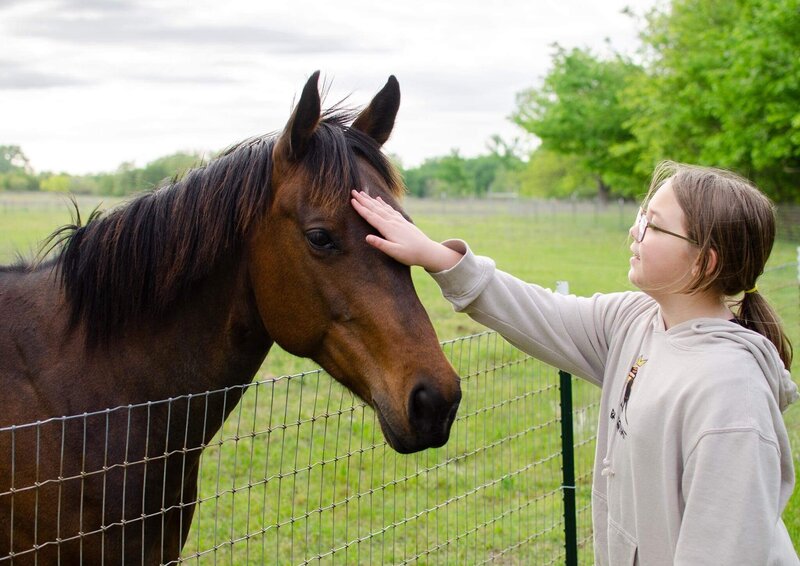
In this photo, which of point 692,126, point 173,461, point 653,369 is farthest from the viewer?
point 692,126

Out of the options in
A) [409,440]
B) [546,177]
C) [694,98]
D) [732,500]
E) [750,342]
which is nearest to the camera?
[732,500]

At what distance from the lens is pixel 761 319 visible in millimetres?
2006

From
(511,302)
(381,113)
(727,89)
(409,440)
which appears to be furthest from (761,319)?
(727,89)

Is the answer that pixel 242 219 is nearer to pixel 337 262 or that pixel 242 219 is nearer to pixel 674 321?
pixel 337 262

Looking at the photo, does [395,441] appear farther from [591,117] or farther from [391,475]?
[591,117]

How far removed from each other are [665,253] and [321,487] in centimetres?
122

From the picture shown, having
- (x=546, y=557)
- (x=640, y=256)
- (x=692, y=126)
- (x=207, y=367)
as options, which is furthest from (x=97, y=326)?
(x=692, y=126)

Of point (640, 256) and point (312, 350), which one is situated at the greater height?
point (640, 256)

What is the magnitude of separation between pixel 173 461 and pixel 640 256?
1548mm

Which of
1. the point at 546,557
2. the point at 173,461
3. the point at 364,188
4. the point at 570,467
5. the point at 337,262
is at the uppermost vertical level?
the point at 364,188

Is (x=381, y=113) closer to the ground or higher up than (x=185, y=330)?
higher up

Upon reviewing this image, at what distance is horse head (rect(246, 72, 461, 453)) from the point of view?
207 centimetres

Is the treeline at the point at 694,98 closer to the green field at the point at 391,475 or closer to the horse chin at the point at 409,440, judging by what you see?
the green field at the point at 391,475

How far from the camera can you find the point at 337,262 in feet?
7.32
